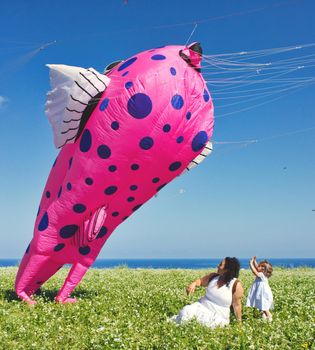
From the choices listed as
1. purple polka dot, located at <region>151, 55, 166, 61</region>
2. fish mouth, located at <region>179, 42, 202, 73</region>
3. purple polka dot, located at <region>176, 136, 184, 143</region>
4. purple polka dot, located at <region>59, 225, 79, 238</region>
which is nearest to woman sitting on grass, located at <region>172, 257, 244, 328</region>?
purple polka dot, located at <region>176, 136, 184, 143</region>

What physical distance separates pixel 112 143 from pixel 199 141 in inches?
70.5

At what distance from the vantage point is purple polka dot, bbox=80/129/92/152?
9.43m

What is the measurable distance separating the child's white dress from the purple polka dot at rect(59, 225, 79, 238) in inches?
162

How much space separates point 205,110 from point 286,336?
4.57 metres

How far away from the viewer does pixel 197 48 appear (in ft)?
31.8

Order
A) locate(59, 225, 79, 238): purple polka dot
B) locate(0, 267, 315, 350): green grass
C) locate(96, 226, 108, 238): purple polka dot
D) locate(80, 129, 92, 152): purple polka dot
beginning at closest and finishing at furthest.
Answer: locate(0, 267, 315, 350): green grass
locate(80, 129, 92, 152): purple polka dot
locate(59, 225, 79, 238): purple polka dot
locate(96, 226, 108, 238): purple polka dot

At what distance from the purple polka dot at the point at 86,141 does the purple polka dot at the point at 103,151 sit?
266 millimetres

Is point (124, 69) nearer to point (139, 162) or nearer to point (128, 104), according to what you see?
point (128, 104)

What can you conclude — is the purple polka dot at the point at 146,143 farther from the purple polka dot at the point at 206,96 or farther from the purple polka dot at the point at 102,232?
the purple polka dot at the point at 102,232

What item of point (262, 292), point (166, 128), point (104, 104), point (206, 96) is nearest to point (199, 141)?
point (166, 128)

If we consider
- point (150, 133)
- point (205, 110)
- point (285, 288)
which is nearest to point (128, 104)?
point (150, 133)

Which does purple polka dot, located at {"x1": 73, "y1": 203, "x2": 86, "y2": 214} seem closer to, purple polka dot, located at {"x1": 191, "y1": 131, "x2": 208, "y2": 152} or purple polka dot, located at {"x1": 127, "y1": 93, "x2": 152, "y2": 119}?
purple polka dot, located at {"x1": 127, "y1": 93, "x2": 152, "y2": 119}

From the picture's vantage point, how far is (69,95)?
9328 mm

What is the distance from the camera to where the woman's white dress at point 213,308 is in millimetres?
8227
